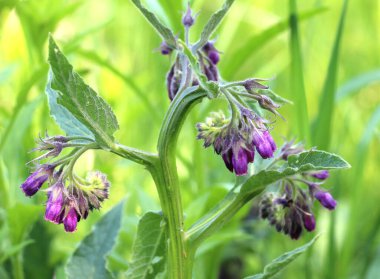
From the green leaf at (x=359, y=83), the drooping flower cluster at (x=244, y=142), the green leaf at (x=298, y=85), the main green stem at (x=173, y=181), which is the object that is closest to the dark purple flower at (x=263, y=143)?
the drooping flower cluster at (x=244, y=142)

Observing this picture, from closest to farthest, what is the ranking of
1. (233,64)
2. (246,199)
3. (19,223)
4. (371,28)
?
1. (246,199)
2. (19,223)
3. (233,64)
4. (371,28)

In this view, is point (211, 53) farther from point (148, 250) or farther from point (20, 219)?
point (20, 219)

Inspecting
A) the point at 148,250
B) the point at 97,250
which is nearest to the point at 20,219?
the point at 97,250

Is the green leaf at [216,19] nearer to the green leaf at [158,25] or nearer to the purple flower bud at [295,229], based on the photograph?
the green leaf at [158,25]

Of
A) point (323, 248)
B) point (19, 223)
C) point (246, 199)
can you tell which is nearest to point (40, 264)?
point (19, 223)

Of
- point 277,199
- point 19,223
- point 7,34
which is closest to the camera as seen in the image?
point 277,199

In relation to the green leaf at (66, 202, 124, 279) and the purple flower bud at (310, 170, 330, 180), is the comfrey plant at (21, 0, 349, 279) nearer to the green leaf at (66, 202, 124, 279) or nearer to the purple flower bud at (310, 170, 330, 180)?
the purple flower bud at (310, 170, 330, 180)

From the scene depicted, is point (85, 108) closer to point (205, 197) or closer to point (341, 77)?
point (205, 197)

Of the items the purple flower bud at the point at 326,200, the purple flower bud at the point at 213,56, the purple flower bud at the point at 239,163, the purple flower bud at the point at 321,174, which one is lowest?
the purple flower bud at the point at 326,200
